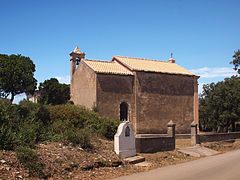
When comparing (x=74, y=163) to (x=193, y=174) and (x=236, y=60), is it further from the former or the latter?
(x=236, y=60)

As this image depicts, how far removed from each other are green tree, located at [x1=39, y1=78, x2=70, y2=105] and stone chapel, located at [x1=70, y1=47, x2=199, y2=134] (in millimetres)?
7290

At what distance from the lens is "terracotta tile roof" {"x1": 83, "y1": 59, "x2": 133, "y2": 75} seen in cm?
2392

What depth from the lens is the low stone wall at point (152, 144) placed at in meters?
13.7

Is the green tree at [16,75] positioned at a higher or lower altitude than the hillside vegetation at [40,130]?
higher

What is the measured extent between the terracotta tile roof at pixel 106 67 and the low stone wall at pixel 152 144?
10310 millimetres

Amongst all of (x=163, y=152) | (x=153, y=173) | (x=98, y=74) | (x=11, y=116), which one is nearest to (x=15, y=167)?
(x=11, y=116)

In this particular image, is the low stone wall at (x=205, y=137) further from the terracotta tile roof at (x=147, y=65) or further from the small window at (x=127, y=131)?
the small window at (x=127, y=131)

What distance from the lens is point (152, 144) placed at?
1445 cm

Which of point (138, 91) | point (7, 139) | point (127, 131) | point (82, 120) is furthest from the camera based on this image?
point (138, 91)

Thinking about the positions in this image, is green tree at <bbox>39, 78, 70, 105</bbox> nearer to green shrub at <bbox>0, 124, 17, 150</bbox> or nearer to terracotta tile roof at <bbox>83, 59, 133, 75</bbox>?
terracotta tile roof at <bbox>83, 59, 133, 75</bbox>

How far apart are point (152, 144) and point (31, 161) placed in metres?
8.16

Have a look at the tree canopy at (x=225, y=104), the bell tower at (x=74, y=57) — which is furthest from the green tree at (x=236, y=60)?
the bell tower at (x=74, y=57)

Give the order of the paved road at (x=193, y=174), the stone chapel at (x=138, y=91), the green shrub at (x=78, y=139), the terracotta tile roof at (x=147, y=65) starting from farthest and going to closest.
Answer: the terracotta tile roof at (x=147, y=65)
the stone chapel at (x=138, y=91)
the green shrub at (x=78, y=139)
the paved road at (x=193, y=174)

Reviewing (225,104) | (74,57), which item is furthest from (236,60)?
(74,57)
